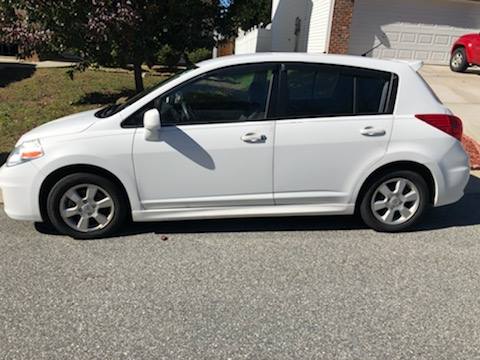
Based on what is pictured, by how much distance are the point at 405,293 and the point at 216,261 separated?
1503 millimetres

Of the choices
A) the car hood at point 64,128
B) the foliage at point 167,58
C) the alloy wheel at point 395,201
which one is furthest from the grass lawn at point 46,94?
the alloy wheel at point 395,201

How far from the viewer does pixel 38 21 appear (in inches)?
383

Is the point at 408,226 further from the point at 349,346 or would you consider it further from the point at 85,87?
the point at 85,87

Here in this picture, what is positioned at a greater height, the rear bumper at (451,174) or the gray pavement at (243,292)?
the rear bumper at (451,174)

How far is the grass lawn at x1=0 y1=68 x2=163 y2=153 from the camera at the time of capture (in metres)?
8.80

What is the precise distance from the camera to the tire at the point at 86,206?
13.7 feet

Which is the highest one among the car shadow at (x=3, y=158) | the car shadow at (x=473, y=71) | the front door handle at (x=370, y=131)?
the front door handle at (x=370, y=131)

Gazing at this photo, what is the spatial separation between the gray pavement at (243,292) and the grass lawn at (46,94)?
415 cm

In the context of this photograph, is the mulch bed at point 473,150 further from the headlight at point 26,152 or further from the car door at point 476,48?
the car door at point 476,48

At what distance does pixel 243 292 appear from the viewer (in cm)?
346

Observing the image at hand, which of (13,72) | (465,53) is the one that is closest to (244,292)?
(465,53)

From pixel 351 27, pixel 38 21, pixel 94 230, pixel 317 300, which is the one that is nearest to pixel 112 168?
pixel 94 230

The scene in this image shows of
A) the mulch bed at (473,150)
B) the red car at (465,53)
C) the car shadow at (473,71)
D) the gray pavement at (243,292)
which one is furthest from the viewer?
the car shadow at (473,71)

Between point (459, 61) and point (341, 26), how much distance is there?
13.2ft
